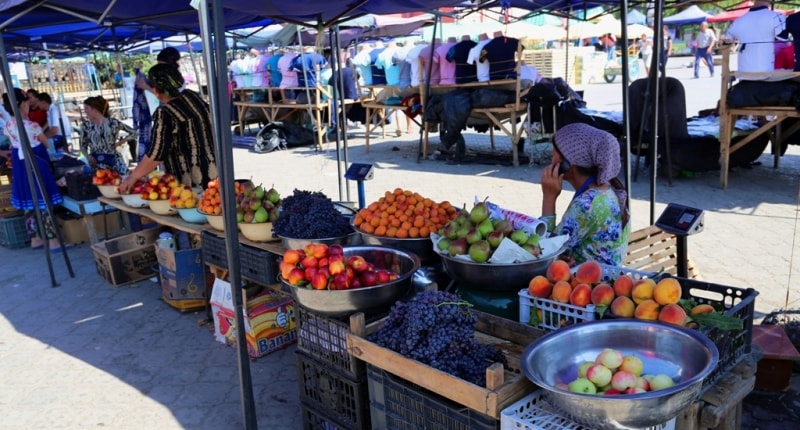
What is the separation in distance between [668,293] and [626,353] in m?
0.28

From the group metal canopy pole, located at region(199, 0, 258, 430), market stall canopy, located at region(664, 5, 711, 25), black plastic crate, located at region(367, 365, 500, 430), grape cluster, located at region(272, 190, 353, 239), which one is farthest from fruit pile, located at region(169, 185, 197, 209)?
market stall canopy, located at region(664, 5, 711, 25)

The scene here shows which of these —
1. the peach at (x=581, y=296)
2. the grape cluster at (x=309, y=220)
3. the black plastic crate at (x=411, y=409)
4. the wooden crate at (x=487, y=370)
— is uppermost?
the grape cluster at (x=309, y=220)

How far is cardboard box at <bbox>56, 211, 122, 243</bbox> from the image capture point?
7.86 metres

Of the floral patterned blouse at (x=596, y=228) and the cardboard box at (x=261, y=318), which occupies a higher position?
the floral patterned blouse at (x=596, y=228)

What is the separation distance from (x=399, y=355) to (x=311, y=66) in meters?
11.9

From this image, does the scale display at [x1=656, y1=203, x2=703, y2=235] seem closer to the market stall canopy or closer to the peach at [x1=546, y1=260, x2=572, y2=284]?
the peach at [x1=546, y1=260, x2=572, y2=284]

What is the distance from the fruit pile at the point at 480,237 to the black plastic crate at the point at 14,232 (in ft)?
22.8

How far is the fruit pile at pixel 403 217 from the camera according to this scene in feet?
11.4

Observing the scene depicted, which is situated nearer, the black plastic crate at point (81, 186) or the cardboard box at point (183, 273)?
the cardboard box at point (183, 273)

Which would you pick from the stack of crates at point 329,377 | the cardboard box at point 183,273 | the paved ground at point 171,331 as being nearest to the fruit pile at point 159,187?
the cardboard box at point 183,273

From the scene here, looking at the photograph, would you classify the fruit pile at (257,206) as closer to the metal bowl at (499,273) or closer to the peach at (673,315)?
the metal bowl at (499,273)

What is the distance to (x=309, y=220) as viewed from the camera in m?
3.71

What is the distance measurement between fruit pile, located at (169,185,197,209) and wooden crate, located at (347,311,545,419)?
2633 millimetres

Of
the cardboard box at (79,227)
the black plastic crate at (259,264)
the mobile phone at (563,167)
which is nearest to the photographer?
the mobile phone at (563,167)
